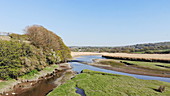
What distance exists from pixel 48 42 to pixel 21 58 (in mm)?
22280

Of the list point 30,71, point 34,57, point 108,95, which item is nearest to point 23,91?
point 30,71

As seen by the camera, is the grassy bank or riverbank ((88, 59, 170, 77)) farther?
riverbank ((88, 59, 170, 77))

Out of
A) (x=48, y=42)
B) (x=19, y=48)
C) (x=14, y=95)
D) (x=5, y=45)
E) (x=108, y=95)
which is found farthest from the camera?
(x=48, y=42)

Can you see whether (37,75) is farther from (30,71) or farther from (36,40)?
(36,40)

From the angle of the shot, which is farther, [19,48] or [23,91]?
[19,48]

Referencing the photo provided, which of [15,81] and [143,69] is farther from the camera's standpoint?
[143,69]

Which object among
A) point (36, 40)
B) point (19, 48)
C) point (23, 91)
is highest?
point (36, 40)

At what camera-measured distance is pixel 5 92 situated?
19.3 metres

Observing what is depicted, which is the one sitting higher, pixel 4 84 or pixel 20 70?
pixel 20 70

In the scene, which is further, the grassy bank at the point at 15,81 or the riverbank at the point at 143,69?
the riverbank at the point at 143,69

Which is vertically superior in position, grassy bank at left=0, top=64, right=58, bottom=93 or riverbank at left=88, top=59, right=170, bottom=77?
grassy bank at left=0, top=64, right=58, bottom=93

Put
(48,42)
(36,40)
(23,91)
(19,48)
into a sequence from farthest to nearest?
1. (48,42)
2. (36,40)
3. (19,48)
4. (23,91)

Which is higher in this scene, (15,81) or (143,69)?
(15,81)

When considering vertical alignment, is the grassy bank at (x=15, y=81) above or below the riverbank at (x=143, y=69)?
above
